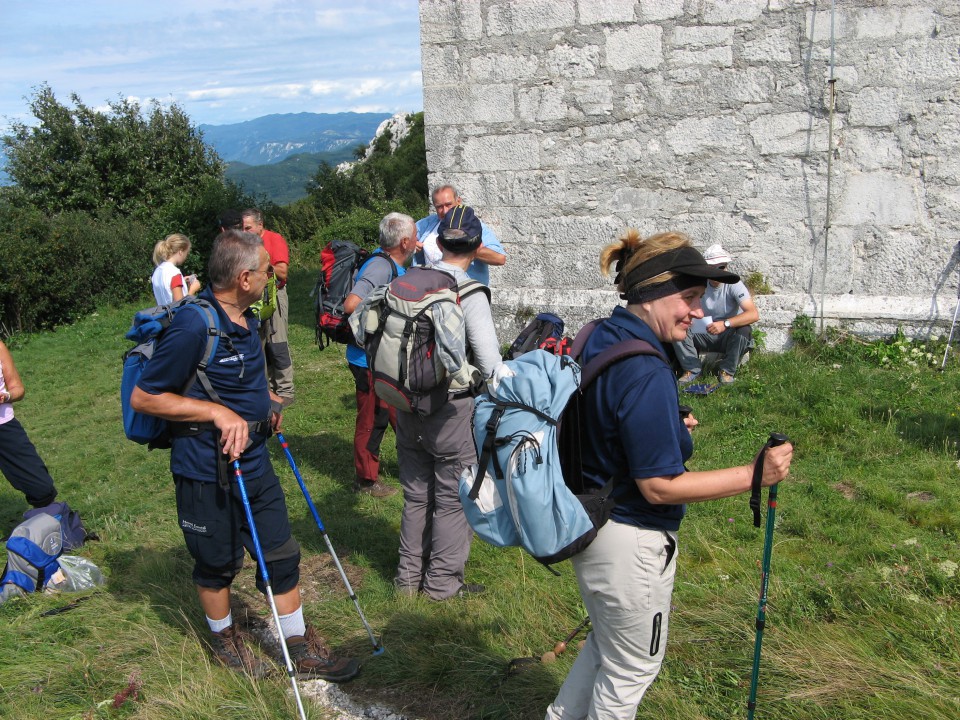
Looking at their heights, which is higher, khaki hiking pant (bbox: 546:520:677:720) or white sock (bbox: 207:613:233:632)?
khaki hiking pant (bbox: 546:520:677:720)

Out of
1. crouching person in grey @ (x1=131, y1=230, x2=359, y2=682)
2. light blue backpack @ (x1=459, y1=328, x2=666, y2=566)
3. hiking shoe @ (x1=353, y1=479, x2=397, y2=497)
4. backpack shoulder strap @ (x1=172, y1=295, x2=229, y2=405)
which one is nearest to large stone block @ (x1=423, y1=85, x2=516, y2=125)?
hiking shoe @ (x1=353, y1=479, x2=397, y2=497)

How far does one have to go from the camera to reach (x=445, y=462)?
4.07 meters

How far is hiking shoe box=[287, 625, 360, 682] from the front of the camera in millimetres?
3447

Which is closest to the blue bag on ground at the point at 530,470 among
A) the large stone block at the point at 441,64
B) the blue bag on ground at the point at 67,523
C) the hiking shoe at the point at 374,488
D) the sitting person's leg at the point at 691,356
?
the hiking shoe at the point at 374,488

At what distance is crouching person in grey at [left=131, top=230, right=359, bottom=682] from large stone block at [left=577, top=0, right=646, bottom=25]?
4.87 meters

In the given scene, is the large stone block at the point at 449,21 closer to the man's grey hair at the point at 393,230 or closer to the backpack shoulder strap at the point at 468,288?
the man's grey hair at the point at 393,230

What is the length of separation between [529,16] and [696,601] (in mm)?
5557

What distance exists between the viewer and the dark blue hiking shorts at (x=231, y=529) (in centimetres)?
329

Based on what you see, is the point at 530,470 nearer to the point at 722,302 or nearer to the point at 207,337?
the point at 207,337

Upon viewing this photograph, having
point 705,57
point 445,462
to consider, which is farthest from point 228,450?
point 705,57

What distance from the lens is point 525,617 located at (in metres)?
3.65

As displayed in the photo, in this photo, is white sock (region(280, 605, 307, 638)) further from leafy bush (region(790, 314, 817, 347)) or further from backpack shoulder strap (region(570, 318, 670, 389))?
leafy bush (region(790, 314, 817, 347))

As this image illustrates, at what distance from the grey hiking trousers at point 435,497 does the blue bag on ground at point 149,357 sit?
1154mm

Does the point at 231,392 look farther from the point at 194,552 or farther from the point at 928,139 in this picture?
the point at 928,139
